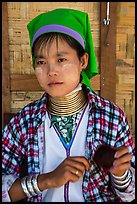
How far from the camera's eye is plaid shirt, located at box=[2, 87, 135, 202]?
5.27 ft

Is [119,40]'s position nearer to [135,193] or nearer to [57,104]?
[57,104]

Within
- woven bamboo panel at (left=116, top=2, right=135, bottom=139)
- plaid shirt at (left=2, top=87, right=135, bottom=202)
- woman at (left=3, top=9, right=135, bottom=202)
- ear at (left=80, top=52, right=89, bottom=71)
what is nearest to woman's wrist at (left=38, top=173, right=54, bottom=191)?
woman at (left=3, top=9, right=135, bottom=202)

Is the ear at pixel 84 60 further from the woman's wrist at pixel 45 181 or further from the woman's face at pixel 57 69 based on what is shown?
the woman's wrist at pixel 45 181

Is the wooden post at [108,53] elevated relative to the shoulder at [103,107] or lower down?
elevated

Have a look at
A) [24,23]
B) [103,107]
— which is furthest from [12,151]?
[24,23]

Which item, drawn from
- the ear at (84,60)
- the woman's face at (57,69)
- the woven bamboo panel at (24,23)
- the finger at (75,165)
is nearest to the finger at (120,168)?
the finger at (75,165)

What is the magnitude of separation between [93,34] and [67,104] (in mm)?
962

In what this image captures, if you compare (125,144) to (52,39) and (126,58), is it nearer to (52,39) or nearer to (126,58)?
(52,39)

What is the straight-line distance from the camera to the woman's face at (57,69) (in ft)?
5.08

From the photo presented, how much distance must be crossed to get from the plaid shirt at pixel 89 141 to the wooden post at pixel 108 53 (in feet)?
2.47

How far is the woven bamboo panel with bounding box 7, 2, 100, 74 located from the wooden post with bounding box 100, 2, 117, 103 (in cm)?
5

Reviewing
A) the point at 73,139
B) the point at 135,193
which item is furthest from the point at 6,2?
the point at 135,193

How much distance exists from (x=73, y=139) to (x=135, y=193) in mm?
396

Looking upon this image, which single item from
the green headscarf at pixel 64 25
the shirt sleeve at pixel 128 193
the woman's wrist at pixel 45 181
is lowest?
the shirt sleeve at pixel 128 193
